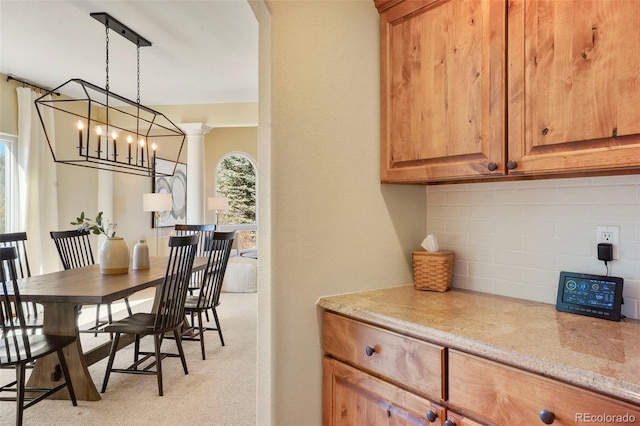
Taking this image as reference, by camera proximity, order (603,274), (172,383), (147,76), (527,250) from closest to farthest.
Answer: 1. (603,274)
2. (527,250)
3. (172,383)
4. (147,76)

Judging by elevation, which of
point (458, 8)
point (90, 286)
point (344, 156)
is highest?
point (458, 8)

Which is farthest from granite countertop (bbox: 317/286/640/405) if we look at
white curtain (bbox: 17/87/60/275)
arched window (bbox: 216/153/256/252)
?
arched window (bbox: 216/153/256/252)

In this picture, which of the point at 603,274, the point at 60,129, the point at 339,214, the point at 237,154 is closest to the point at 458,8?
the point at 339,214

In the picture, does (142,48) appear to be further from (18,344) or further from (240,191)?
(240,191)

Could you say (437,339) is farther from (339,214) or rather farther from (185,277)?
(185,277)

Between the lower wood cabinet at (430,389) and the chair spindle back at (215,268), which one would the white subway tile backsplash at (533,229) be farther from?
the chair spindle back at (215,268)

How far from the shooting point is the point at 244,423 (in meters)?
2.42

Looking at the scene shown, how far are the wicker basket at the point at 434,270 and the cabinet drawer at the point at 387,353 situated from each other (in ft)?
1.50

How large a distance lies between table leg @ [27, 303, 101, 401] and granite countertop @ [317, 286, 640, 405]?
199cm

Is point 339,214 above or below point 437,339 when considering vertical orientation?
above

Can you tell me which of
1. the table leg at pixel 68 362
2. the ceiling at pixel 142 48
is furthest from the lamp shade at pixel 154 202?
the table leg at pixel 68 362

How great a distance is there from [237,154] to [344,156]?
305 inches

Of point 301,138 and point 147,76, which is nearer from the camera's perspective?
point 301,138

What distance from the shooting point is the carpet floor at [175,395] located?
8.09ft
